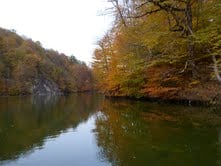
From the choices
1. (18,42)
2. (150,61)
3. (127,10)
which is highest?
(18,42)

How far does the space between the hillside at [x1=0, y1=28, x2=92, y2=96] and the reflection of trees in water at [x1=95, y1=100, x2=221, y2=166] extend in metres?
56.3

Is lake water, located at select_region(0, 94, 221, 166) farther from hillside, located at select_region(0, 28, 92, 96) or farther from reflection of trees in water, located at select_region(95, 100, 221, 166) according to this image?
hillside, located at select_region(0, 28, 92, 96)

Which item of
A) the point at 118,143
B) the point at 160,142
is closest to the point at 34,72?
the point at 118,143

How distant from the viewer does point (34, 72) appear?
8712 cm

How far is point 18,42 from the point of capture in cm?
9888

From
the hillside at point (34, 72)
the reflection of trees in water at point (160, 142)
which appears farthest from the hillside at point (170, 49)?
the hillside at point (34, 72)

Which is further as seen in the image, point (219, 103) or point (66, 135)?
point (219, 103)

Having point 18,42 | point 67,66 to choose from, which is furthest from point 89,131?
point 67,66

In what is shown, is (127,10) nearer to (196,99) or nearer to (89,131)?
(196,99)

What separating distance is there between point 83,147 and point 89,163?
235 centimetres

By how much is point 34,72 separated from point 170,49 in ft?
228

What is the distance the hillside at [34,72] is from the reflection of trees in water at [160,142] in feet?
185

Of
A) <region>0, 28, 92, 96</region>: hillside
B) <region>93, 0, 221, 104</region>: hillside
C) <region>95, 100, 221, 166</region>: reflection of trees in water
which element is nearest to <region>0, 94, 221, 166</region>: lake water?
<region>95, 100, 221, 166</region>: reflection of trees in water

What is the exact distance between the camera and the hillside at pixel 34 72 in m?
76.3
